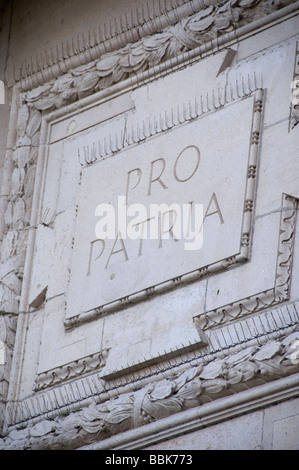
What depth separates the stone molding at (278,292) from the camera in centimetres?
873

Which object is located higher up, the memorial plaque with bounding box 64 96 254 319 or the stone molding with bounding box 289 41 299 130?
the stone molding with bounding box 289 41 299 130

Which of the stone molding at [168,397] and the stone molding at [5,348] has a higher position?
the stone molding at [5,348]

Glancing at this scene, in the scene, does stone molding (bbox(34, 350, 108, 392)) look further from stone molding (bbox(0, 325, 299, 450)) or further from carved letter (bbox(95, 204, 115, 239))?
carved letter (bbox(95, 204, 115, 239))

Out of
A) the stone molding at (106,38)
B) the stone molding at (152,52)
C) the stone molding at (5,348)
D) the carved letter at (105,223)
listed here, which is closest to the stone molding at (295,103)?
the stone molding at (152,52)

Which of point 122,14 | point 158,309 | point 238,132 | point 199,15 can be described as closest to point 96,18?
point 122,14

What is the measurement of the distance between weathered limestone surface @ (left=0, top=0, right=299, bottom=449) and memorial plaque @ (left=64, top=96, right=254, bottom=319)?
11mm

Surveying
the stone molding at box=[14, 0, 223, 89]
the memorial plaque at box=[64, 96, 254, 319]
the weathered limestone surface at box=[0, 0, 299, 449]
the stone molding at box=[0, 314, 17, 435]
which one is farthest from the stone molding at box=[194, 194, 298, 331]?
the stone molding at box=[14, 0, 223, 89]

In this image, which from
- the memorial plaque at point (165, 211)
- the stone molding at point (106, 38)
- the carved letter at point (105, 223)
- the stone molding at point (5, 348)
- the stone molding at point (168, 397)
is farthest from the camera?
the stone molding at point (106, 38)

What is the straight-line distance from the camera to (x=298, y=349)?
331 inches

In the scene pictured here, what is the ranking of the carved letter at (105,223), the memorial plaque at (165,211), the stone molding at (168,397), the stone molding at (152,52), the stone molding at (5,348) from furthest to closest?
1. the stone molding at (152,52)
2. the carved letter at (105,223)
3. the stone molding at (5,348)
4. the memorial plaque at (165,211)
5. the stone molding at (168,397)

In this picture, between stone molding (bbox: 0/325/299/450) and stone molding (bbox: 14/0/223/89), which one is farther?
stone molding (bbox: 14/0/223/89)

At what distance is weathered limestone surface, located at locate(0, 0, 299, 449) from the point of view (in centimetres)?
869

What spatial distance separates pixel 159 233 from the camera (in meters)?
9.48

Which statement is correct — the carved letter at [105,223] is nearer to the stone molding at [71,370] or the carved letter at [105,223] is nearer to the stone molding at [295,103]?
the stone molding at [71,370]
